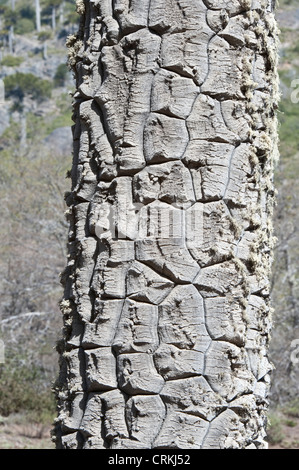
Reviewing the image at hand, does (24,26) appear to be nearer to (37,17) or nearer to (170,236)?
(37,17)

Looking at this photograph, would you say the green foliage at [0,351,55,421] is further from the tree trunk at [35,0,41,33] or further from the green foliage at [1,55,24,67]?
the tree trunk at [35,0,41,33]

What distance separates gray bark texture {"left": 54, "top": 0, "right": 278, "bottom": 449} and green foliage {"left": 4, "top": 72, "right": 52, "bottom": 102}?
50.1m

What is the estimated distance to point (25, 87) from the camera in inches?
2015

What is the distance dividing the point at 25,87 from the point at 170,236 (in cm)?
5175

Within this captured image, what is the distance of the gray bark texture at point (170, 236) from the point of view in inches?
60.1

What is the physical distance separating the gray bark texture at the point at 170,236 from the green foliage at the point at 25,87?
50126 mm

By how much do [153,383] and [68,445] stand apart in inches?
10.9

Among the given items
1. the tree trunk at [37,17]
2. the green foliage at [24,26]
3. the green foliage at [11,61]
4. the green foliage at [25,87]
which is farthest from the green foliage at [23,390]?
the green foliage at [24,26]

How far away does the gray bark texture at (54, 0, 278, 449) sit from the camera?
153 centimetres

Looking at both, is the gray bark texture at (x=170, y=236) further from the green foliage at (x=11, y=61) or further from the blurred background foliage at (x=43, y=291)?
the green foliage at (x=11, y=61)

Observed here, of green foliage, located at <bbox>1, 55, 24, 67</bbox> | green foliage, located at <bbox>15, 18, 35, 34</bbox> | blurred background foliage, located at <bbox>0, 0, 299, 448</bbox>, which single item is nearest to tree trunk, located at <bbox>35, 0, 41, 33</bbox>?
green foliage, located at <bbox>15, 18, 35, 34</bbox>

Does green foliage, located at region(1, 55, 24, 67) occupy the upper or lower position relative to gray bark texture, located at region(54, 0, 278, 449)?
upper

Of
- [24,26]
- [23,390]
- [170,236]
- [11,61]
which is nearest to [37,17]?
[24,26]
